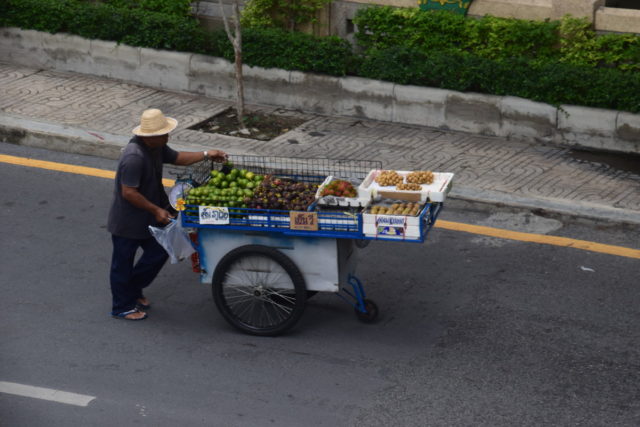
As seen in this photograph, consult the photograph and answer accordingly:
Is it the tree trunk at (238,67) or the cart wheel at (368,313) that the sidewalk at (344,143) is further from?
the cart wheel at (368,313)

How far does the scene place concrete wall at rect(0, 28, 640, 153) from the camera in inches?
425

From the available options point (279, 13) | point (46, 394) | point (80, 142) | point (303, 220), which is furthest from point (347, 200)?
point (279, 13)

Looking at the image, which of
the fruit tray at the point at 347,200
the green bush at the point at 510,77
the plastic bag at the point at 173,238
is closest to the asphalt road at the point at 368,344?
the plastic bag at the point at 173,238

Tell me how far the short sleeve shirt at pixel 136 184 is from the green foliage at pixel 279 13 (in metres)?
5.43

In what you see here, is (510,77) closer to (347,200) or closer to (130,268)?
(347,200)

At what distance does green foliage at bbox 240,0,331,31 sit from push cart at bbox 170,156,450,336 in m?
5.36

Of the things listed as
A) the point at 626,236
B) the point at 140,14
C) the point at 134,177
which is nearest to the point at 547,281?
the point at 626,236

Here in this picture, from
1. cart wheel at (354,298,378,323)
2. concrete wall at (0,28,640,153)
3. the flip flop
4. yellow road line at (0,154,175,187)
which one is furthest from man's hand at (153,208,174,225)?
concrete wall at (0,28,640,153)

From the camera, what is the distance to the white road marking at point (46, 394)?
6.62 metres

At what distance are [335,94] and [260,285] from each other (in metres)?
5.02

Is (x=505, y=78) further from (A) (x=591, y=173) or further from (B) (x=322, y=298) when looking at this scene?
(B) (x=322, y=298)

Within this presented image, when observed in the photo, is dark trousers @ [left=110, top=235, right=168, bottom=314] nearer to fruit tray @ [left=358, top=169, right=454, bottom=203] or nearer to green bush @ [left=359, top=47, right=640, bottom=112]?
fruit tray @ [left=358, top=169, right=454, bottom=203]

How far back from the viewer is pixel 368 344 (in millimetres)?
7293

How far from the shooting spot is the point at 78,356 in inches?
283
